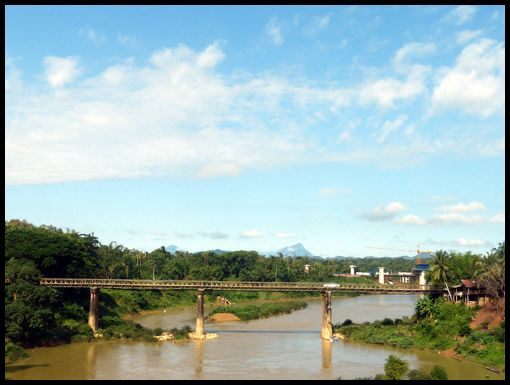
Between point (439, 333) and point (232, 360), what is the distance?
90.9 ft

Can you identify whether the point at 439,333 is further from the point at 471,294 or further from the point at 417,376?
the point at 417,376

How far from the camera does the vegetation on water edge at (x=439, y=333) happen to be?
166 feet

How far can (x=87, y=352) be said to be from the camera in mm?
54188

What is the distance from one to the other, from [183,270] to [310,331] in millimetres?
70468

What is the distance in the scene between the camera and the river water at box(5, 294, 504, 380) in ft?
146

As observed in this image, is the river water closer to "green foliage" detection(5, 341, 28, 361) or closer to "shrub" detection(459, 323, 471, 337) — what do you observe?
"green foliage" detection(5, 341, 28, 361)

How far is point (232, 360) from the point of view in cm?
5103

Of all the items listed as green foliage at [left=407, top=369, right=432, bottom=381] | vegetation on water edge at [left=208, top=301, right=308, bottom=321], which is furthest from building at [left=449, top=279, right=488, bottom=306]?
vegetation on water edge at [left=208, top=301, right=308, bottom=321]

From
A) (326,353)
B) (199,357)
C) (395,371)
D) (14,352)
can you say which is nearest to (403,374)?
(395,371)

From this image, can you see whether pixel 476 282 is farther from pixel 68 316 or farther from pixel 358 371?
pixel 68 316

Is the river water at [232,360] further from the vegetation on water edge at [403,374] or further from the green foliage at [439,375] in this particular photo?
the green foliage at [439,375]

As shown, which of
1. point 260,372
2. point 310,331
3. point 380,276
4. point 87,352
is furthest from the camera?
point 380,276

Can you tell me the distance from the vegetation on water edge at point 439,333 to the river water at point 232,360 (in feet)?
5.95

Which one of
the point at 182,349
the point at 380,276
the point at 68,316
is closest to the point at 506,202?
the point at 182,349
